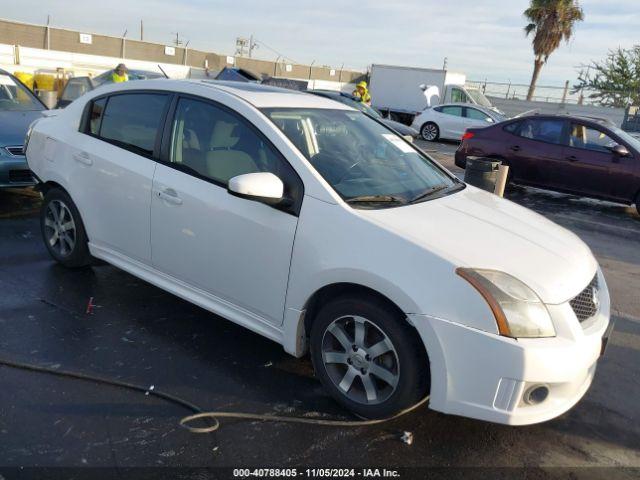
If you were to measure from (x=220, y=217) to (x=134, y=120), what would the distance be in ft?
4.29

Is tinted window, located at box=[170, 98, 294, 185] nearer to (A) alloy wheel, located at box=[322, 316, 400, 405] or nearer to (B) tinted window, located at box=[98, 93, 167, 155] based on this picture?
(B) tinted window, located at box=[98, 93, 167, 155]

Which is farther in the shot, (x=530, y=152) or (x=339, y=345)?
(x=530, y=152)

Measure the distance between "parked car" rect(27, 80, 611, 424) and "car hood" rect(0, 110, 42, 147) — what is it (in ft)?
8.51

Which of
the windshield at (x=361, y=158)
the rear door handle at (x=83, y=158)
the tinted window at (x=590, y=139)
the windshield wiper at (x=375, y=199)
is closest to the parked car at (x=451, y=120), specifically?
the tinted window at (x=590, y=139)

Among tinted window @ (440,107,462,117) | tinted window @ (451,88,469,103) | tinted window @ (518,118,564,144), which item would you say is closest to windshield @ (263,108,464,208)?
tinted window @ (518,118,564,144)

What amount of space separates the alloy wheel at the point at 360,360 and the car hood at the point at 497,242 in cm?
54

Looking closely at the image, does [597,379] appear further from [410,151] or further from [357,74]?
[357,74]

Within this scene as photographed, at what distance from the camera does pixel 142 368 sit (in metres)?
3.49

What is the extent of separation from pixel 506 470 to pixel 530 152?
8211mm

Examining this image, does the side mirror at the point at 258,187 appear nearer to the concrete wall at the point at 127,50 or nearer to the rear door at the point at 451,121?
the rear door at the point at 451,121

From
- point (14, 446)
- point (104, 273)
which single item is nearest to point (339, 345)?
point (14, 446)

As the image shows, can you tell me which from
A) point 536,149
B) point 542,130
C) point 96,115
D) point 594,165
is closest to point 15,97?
point 96,115

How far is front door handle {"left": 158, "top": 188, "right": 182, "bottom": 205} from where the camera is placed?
12.1ft

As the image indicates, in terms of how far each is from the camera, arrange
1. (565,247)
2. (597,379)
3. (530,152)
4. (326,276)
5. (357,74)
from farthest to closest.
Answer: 1. (357,74)
2. (530,152)
3. (597,379)
4. (565,247)
5. (326,276)
